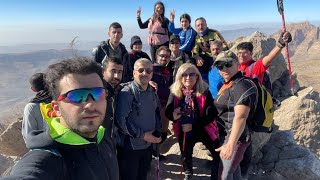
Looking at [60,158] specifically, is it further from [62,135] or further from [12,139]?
[12,139]

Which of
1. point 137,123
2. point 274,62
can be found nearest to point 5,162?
point 137,123

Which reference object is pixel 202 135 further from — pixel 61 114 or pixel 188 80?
pixel 61 114

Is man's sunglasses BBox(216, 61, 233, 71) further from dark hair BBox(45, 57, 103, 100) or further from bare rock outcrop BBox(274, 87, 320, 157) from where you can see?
bare rock outcrop BBox(274, 87, 320, 157)

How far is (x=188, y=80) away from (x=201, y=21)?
3787 millimetres

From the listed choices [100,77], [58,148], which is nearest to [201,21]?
[100,77]

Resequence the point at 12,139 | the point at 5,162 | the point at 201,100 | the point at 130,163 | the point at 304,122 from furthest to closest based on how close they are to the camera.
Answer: the point at 5,162
the point at 304,122
the point at 12,139
the point at 201,100
the point at 130,163

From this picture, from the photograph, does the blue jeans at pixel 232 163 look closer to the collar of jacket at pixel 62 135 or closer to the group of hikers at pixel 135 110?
the group of hikers at pixel 135 110

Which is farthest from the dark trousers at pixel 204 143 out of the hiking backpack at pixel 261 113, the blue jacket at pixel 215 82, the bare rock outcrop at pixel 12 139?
the bare rock outcrop at pixel 12 139

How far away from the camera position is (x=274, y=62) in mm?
12281

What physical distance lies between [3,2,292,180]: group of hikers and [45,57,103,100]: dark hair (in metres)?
0.01

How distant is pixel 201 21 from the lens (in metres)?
9.22

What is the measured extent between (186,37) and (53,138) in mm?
7733

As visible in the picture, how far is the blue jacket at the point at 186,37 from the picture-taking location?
960cm

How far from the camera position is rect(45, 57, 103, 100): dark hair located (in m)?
2.82
